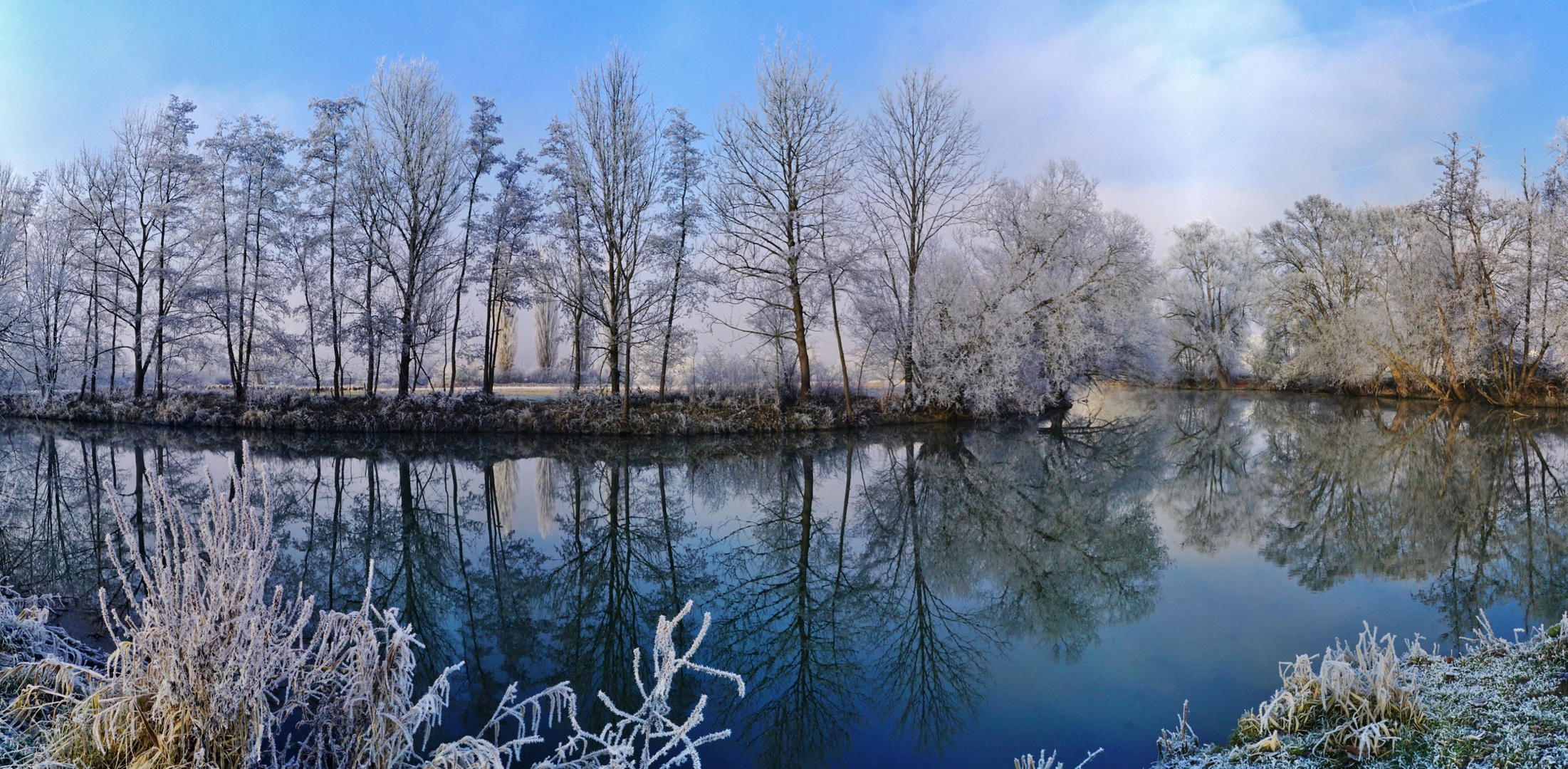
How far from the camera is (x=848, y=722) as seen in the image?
3.54 metres

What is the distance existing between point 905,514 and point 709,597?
339 cm

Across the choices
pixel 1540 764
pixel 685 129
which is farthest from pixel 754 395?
pixel 1540 764

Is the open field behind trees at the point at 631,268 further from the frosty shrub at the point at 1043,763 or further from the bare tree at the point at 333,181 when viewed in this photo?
the frosty shrub at the point at 1043,763

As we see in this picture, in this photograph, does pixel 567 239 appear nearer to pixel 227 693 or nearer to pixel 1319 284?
pixel 227 693

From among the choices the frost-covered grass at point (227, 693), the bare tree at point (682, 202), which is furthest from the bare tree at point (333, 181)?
the frost-covered grass at point (227, 693)

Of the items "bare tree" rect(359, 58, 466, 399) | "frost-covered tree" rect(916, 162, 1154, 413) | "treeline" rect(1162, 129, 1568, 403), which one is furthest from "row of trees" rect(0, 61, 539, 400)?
"treeline" rect(1162, 129, 1568, 403)

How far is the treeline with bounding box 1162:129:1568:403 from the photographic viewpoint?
22281mm

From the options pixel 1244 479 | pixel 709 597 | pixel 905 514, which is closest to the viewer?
pixel 709 597

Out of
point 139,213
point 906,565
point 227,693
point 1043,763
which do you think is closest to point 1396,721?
point 1043,763

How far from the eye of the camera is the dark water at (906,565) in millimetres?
3758

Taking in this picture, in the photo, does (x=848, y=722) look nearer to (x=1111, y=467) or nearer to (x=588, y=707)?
(x=588, y=707)

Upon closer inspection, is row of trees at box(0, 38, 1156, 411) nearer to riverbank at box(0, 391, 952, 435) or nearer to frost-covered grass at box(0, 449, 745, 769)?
riverbank at box(0, 391, 952, 435)

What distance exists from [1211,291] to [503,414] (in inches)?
1443

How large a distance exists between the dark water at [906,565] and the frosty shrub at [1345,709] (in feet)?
1.08
